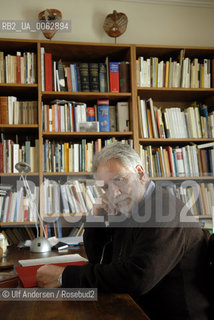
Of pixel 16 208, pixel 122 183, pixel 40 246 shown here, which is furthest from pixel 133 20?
pixel 122 183

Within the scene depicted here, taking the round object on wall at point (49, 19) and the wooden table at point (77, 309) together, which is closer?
the wooden table at point (77, 309)

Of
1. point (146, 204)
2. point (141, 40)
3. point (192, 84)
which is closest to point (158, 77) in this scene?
point (192, 84)

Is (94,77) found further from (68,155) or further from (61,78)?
(68,155)

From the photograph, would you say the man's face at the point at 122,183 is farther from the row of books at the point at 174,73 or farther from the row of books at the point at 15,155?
the row of books at the point at 174,73

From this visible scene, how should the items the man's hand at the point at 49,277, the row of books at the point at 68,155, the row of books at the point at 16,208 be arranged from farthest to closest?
the row of books at the point at 68,155, the row of books at the point at 16,208, the man's hand at the point at 49,277

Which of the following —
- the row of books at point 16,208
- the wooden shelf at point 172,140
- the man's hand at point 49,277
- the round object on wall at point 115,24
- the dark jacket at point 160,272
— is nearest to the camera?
the dark jacket at point 160,272

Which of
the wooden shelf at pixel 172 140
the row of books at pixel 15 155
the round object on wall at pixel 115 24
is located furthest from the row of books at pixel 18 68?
the wooden shelf at pixel 172 140

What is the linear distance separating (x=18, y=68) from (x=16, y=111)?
0.37 m

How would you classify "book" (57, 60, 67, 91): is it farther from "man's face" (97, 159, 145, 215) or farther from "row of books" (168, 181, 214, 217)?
"man's face" (97, 159, 145, 215)

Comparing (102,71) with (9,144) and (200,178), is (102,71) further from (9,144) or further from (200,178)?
(200,178)

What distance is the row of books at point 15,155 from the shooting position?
2.71m

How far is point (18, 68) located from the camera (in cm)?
281

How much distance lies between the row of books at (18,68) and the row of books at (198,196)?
1.54 meters

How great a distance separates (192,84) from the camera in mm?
3027
